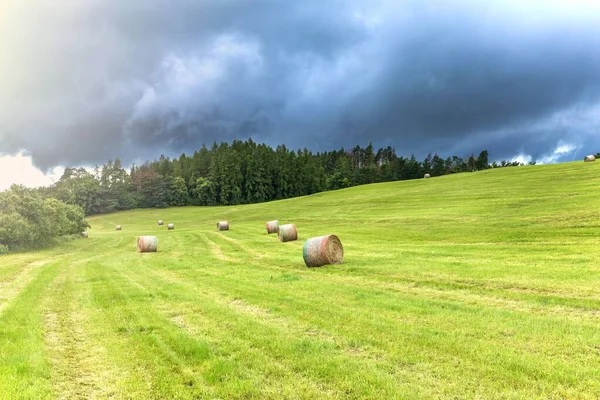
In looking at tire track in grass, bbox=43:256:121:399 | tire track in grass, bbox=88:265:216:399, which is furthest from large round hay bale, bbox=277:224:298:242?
tire track in grass, bbox=88:265:216:399

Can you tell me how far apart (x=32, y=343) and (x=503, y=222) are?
2451cm

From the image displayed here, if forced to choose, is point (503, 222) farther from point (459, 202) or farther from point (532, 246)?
point (459, 202)

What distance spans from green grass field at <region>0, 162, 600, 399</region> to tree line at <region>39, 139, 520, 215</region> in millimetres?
89458

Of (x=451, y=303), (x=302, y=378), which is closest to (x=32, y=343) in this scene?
(x=302, y=378)

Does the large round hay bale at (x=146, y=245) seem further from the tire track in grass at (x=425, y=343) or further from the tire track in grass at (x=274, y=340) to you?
the tire track in grass at (x=425, y=343)

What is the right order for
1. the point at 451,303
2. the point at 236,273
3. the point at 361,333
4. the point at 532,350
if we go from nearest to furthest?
the point at 532,350 < the point at 361,333 < the point at 451,303 < the point at 236,273

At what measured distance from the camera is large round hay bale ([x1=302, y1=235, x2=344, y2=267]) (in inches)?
648

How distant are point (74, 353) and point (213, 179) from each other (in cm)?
10290

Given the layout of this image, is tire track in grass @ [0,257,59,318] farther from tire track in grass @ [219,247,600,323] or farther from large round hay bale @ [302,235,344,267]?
large round hay bale @ [302,235,344,267]

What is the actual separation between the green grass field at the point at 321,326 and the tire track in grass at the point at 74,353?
36 mm

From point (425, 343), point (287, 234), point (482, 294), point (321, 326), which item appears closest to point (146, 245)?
point (287, 234)

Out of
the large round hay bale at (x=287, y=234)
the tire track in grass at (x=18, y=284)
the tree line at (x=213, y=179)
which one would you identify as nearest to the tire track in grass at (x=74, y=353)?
the tire track in grass at (x=18, y=284)

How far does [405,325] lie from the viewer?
8070mm

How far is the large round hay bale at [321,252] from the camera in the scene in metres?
16.5
